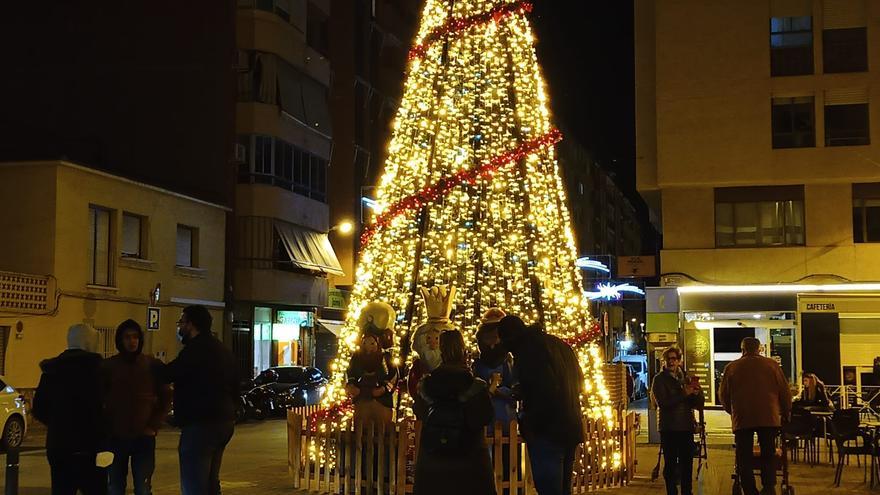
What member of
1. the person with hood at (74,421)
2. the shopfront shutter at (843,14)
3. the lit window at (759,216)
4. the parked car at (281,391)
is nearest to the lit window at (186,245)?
the parked car at (281,391)

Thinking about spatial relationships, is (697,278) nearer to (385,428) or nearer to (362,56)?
(385,428)

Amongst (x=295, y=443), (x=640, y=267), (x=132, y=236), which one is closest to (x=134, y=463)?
(x=295, y=443)

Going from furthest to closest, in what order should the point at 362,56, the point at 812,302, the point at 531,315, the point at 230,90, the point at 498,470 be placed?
the point at 362,56, the point at 230,90, the point at 812,302, the point at 531,315, the point at 498,470

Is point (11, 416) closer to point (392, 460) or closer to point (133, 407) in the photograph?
point (392, 460)

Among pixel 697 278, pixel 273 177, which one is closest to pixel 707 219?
pixel 697 278

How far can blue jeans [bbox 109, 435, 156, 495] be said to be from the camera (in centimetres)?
934

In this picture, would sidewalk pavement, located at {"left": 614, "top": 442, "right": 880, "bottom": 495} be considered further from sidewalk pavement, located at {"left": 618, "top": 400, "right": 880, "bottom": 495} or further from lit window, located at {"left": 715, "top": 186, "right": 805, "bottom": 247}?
lit window, located at {"left": 715, "top": 186, "right": 805, "bottom": 247}

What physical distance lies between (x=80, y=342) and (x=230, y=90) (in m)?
29.1

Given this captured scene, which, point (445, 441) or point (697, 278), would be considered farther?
point (697, 278)

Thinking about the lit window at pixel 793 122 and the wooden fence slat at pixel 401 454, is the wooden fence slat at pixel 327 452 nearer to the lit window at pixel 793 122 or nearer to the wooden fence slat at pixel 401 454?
the wooden fence slat at pixel 401 454

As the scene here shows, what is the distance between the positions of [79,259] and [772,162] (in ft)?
58.8

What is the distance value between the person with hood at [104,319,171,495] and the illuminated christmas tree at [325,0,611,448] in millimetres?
4598

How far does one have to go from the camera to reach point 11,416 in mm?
19469

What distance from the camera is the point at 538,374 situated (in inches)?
334
